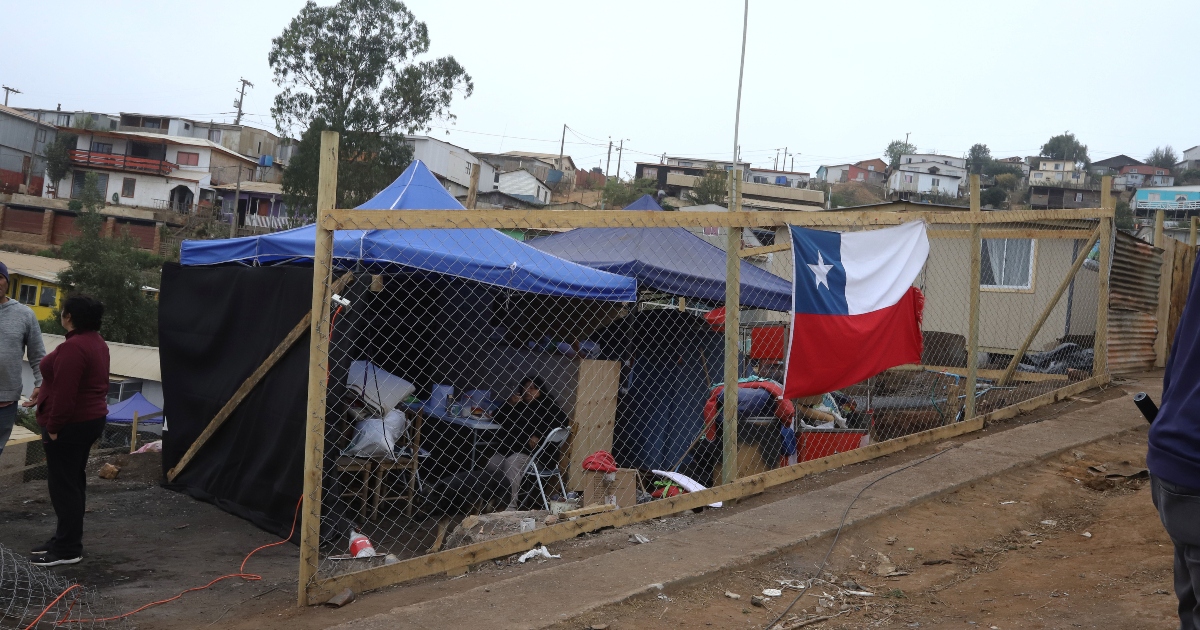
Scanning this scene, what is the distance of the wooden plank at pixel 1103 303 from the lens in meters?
8.12

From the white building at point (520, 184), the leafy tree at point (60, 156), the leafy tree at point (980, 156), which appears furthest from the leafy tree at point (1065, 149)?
the leafy tree at point (60, 156)

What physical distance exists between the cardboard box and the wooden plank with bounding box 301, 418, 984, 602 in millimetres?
844

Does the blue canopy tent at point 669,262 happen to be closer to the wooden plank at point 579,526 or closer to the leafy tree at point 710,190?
the wooden plank at point 579,526

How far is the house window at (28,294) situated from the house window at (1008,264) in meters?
34.3

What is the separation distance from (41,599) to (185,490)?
9.74ft

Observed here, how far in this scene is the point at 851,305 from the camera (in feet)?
18.8

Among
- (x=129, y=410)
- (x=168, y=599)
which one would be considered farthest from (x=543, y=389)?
(x=129, y=410)

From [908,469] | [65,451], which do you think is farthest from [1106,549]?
[65,451]

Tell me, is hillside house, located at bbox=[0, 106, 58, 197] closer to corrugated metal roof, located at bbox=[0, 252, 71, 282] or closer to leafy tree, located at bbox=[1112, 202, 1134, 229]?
corrugated metal roof, located at bbox=[0, 252, 71, 282]

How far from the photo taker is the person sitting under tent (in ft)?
21.6

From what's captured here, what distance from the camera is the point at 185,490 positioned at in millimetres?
7059

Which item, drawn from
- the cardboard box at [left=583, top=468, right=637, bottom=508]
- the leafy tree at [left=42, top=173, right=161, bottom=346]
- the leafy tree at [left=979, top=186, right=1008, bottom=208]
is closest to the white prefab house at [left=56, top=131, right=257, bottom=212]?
the leafy tree at [left=42, top=173, right=161, bottom=346]

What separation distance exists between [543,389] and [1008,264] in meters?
9.64

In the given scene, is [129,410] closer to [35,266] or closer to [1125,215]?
[35,266]
